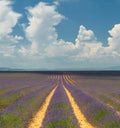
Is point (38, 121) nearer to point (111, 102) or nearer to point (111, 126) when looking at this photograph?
point (111, 126)

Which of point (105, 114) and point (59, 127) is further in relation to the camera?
point (105, 114)

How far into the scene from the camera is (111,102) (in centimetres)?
2961

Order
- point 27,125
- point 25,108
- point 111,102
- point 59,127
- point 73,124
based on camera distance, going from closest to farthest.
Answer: point 59,127 < point 73,124 < point 27,125 < point 25,108 < point 111,102

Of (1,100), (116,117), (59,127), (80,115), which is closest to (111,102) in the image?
(80,115)

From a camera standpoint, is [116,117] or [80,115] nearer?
[116,117]

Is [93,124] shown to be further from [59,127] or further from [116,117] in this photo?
[59,127]

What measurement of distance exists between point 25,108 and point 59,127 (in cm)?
901

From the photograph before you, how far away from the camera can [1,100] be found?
30.5m

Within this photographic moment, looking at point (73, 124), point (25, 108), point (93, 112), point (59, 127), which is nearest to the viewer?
point (59, 127)

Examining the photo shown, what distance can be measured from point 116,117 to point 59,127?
134 inches

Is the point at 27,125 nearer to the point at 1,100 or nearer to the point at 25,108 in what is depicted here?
the point at 25,108

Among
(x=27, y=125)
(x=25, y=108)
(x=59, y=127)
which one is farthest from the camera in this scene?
(x=25, y=108)

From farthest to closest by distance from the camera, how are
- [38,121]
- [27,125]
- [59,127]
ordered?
[38,121]
[27,125]
[59,127]

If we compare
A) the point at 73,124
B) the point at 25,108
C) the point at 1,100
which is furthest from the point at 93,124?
the point at 1,100
